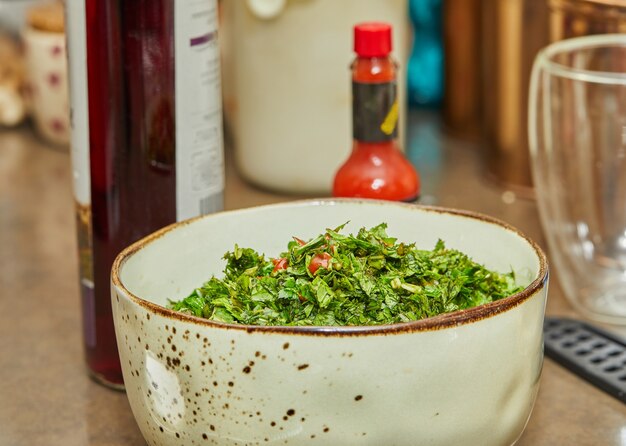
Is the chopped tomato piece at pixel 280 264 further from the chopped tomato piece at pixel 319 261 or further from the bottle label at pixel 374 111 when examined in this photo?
the bottle label at pixel 374 111

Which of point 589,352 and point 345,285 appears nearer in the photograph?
point 345,285

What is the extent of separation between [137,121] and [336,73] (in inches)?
15.7

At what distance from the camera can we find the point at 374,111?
900mm

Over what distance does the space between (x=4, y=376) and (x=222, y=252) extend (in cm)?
23

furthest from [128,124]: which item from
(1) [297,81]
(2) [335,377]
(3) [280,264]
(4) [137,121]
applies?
(1) [297,81]

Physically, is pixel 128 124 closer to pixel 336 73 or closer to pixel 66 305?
pixel 66 305

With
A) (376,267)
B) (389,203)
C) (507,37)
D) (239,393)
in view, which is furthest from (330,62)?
(239,393)

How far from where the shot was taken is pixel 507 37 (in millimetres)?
1262

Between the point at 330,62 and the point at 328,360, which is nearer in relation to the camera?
the point at 328,360

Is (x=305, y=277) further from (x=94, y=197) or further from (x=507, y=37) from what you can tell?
(x=507, y=37)

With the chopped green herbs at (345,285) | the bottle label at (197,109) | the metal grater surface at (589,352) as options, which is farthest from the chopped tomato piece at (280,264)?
the metal grater surface at (589,352)

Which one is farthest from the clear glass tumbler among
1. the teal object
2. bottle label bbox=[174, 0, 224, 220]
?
the teal object

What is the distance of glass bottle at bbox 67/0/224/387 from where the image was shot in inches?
32.5

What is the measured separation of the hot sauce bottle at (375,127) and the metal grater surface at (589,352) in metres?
0.17
